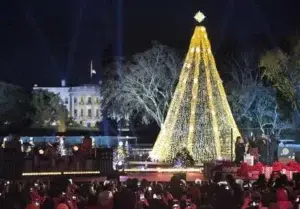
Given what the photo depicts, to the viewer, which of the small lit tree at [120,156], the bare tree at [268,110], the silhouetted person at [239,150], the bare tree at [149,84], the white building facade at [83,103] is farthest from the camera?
the white building facade at [83,103]

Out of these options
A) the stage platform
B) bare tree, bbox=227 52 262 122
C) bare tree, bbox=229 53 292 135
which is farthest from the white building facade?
Answer: the stage platform

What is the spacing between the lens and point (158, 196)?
14.1 meters

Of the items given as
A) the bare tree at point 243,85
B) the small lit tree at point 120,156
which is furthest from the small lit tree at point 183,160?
the bare tree at point 243,85

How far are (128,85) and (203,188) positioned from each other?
38127 mm

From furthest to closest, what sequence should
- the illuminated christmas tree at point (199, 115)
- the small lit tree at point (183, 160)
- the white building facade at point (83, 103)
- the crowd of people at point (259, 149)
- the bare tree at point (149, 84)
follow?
the white building facade at point (83, 103), the bare tree at point (149, 84), the illuminated christmas tree at point (199, 115), the small lit tree at point (183, 160), the crowd of people at point (259, 149)

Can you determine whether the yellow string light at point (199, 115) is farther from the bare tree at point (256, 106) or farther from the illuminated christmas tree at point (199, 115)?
the bare tree at point (256, 106)

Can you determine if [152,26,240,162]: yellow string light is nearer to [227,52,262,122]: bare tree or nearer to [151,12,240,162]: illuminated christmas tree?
[151,12,240,162]: illuminated christmas tree

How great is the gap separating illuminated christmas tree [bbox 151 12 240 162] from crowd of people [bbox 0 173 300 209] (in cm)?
1713

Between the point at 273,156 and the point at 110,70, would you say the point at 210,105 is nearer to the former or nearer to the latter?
the point at 273,156

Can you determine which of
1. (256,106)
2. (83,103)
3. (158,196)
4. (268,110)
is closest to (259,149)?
(158,196)

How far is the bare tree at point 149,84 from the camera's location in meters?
54.5

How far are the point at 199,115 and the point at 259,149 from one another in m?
3.89

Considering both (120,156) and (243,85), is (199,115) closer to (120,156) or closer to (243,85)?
(120,156)

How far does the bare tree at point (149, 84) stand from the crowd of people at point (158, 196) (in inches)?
1501
